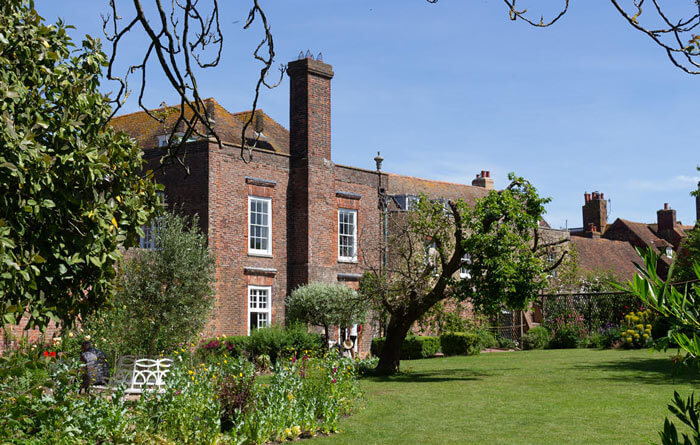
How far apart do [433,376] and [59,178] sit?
1619 centimetres

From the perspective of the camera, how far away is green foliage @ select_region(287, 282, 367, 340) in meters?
25.7

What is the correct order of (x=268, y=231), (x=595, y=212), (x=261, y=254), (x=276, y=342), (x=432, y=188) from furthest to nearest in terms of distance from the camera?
1. (x=595, y=212)
2. (x=432, y=188)
3. (x=268, y=231)
4. (x=261, y=254)
5. (x=276, y=342)

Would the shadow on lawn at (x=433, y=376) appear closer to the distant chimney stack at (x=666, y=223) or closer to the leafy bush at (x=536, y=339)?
the leafy bush at (x=536, y=339)

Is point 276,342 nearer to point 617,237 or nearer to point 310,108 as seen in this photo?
point 310,108

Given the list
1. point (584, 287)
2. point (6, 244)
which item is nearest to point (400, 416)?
point (6, 244)

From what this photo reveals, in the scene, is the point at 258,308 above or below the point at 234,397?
above

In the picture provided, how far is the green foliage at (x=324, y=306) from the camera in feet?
84.3

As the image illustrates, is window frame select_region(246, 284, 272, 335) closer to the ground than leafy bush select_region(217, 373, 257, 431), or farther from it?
farther from it

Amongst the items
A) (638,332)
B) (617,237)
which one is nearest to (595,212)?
(617,237)

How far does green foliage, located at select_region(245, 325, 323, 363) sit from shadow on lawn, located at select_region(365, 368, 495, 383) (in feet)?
10.6

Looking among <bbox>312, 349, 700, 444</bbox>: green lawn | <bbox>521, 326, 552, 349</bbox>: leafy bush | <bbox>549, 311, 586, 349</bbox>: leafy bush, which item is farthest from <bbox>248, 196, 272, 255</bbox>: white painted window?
<bbox>549, 311, 586, 349</bbox>: leafy bush

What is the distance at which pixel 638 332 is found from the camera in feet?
A: 92.9

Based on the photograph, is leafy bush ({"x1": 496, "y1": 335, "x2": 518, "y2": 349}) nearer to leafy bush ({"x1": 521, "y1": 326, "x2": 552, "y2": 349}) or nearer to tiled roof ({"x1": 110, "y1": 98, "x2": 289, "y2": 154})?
leafy bush ({"x1": 521, "y1": 326, "x2": 552, "y2": 349})

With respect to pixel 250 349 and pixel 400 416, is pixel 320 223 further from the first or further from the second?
pixel 400 416
